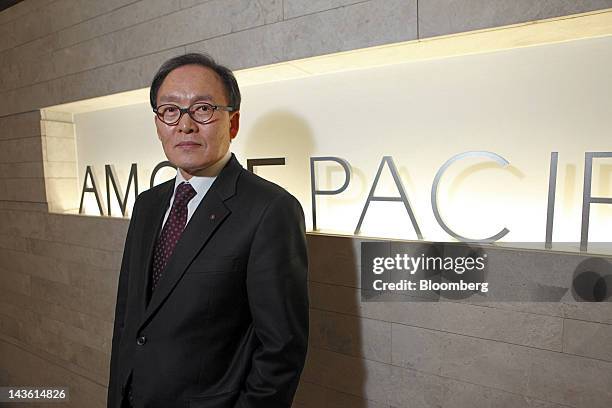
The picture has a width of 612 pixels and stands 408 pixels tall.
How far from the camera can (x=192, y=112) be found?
1.33 m

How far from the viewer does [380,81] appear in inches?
77.0

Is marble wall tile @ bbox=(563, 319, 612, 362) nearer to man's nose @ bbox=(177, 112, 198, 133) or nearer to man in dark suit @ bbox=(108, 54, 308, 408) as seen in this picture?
man in dark suit @ bbox=(108, 54, 308, 408)

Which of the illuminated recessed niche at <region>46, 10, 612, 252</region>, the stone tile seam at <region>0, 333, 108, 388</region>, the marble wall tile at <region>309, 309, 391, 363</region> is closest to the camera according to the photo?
the illuminated recessed niche at <region>46, 10, 612, 252</region>

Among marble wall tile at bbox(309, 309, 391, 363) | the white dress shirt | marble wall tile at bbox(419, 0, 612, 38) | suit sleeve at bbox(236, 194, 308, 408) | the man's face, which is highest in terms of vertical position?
marble wall tile at bbox(419, 0, 612, 38)

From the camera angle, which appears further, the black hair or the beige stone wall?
the beige stone wall

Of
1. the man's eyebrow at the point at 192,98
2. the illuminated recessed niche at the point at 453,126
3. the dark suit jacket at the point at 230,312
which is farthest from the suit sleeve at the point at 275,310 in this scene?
the illuminated recessed niche at the point at 453,126

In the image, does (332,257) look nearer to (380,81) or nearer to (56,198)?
(380,81)

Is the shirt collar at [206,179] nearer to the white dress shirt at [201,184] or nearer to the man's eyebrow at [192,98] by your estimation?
the white dress shirt at [201,184]

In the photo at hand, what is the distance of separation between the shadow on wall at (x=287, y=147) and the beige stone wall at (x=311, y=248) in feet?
1.11

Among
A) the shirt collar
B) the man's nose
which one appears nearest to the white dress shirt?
the shirt collar

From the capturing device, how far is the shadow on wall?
2197 millimetres

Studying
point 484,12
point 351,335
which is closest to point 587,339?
point 351,335

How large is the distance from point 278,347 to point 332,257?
83 centimetres

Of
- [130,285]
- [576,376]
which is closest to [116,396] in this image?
[130,285]
